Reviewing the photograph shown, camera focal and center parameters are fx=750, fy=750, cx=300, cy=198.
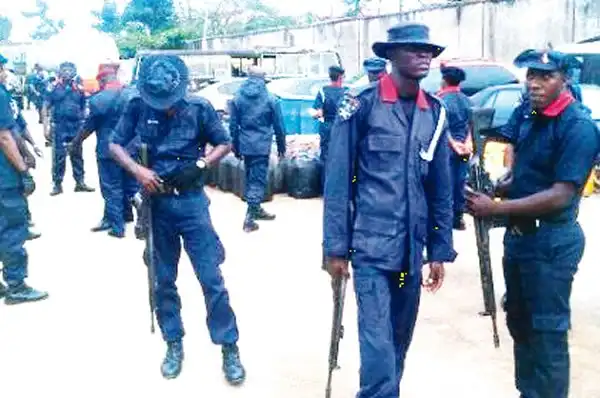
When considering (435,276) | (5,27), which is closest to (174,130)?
(435,276)

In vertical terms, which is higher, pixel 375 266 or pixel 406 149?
pixel 406 149

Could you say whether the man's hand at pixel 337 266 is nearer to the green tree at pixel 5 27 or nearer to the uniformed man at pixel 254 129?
the uniformed man at pixel 254 129

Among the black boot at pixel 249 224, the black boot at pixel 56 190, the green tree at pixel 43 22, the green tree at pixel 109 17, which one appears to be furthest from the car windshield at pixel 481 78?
the green tree at pixel 43 22

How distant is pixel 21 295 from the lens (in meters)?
5.82

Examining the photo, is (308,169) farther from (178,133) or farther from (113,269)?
(178,133)

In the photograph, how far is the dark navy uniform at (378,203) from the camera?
3264 mm

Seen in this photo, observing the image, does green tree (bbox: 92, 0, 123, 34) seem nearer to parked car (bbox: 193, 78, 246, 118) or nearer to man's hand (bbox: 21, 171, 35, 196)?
parked car (bbox: 193, 78, 246, 118)

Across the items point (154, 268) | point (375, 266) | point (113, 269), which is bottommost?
point (113, 269)

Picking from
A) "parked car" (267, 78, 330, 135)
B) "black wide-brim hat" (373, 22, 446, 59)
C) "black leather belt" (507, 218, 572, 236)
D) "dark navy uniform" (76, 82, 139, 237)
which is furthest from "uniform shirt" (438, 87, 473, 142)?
"parked car" (267, 78, 330, 135)

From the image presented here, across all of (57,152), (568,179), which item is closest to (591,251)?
(568,179)

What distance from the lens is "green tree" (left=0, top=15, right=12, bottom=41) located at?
300 feet

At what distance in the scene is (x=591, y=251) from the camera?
699 centimetres

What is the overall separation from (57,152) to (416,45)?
8.51 m

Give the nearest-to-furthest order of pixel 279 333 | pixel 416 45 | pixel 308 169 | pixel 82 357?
pixel 416 45 → pixel 82 357 → pixel 279 333 → pixel 308 169
